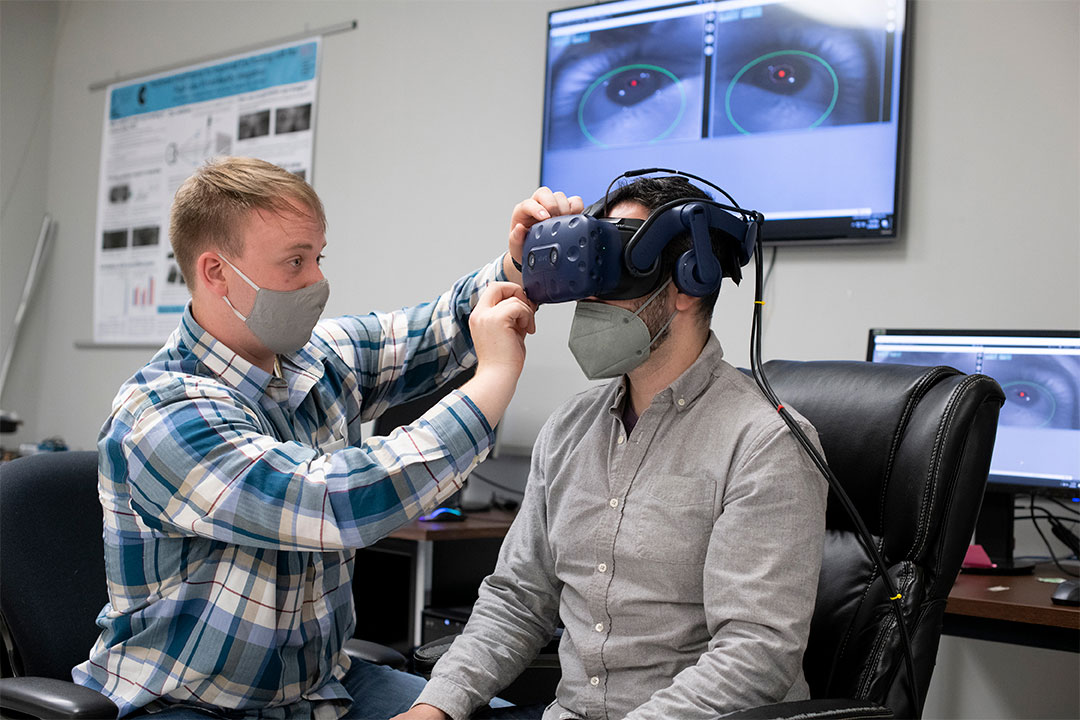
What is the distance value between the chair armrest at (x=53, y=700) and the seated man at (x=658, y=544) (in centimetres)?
40

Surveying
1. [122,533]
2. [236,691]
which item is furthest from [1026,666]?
[122,533]

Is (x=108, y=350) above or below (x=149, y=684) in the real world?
above

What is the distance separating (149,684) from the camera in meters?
1.33

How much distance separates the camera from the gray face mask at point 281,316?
4.68ft

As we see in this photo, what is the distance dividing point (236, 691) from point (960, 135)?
2024 millimetres

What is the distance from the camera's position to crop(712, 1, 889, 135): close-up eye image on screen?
2475 millimetres

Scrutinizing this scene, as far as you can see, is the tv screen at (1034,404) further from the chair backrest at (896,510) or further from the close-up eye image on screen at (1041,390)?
the chair backrest at (896,510)

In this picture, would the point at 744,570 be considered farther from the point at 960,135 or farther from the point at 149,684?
the point at 960,135

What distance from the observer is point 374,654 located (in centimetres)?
168

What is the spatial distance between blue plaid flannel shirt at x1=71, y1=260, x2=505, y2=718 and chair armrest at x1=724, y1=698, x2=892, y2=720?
1.50ft

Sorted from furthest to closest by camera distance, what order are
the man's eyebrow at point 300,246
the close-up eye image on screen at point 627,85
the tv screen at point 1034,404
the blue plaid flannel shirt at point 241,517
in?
the close-up eye image on screen at point 627,85, the tv screen at point 1034,404, the man's eyebrow at point 300,246, the blue plaid flannel shirt at point 241,517

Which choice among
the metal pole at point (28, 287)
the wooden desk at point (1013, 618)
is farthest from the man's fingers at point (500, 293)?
the metal pole at point (28, 287)
